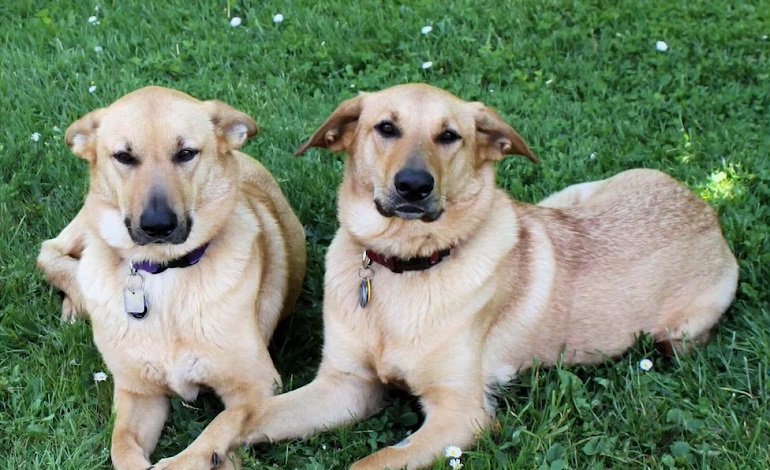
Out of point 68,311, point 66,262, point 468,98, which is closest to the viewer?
point 68,311

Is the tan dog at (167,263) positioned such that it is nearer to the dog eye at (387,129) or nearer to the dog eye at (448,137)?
the dog eye at (387,129)

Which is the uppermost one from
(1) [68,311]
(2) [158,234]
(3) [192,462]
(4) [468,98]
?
(2) [158,234]

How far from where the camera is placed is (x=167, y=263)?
→ 3693 mm

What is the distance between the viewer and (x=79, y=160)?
18.0 ft

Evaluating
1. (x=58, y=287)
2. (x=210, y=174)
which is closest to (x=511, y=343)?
(x=210, y=174)

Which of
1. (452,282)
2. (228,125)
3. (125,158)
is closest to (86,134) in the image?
(125,158)

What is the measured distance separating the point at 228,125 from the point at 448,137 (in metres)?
1.01

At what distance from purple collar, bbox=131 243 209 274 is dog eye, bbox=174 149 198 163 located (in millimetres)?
397

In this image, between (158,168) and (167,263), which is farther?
(167,263)

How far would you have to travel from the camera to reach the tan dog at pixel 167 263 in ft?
11.6

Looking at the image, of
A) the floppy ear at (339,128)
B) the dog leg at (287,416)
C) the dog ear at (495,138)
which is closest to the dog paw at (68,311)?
the dog leg at (287,416)

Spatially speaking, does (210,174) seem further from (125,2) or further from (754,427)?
(125,2)

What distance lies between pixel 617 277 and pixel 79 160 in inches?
138

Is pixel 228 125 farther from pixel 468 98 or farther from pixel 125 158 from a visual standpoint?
pixel 468 98
